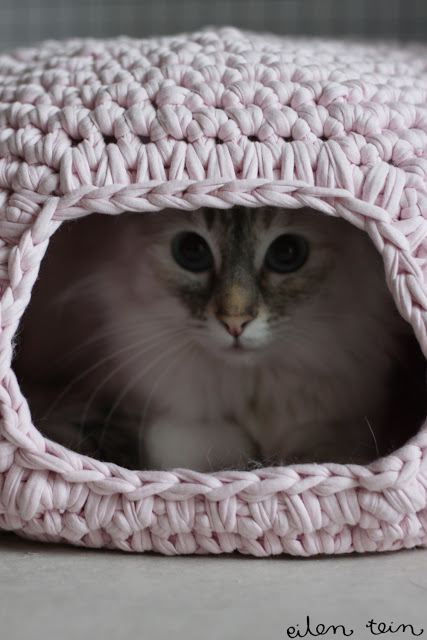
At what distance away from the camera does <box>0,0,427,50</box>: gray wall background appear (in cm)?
198

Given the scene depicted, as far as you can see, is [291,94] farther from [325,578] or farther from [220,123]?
[325,578]

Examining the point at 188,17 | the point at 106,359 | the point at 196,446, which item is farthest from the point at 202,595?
the point at 188,17

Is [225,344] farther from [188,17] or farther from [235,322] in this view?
[188,17]

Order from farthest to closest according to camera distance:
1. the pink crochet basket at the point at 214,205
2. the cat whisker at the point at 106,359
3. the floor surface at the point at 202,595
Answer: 1. the cat whisker at the point at 106,359
2. the pink crochet basket at the point at 214,205
3. the floor surface at the point at 202,595

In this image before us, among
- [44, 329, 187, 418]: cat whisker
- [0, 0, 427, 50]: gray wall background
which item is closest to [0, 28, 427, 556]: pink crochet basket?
[44, 329, 187, 418]: cat whisker

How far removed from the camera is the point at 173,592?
0.81m

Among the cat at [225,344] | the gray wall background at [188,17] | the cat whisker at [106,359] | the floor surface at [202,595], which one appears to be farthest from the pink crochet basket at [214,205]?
the gray wall background at [188,17]

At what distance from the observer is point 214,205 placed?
0.88m

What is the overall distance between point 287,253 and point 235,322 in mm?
140

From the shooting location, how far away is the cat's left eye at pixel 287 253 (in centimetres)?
114

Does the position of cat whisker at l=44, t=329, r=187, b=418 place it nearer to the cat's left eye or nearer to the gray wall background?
the cat's left eye

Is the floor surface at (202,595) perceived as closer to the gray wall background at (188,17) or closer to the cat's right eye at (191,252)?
the cat's right eye at (191,252)

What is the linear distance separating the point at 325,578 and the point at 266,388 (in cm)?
42

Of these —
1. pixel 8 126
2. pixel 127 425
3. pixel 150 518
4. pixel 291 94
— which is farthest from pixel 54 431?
pixel 291 94
